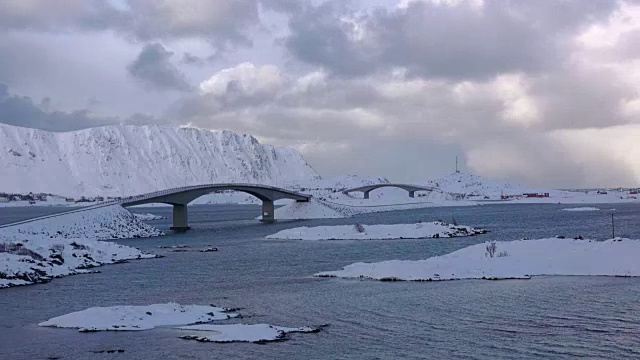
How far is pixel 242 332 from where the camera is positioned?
2611 centimetres

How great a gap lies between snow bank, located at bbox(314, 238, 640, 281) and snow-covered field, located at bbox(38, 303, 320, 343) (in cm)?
1376

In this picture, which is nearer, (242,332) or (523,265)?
(242,332)

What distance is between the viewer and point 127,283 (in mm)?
43594

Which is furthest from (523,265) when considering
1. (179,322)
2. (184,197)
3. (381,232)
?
(184,197)

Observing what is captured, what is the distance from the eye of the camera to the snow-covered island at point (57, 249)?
46250 millimetres

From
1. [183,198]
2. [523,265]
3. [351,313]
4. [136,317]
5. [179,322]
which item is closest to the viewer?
[179,322]

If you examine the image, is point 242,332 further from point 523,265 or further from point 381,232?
point 381,232

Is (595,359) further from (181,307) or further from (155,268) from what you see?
(155,268)

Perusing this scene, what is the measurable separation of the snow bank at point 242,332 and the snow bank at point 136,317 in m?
1.54

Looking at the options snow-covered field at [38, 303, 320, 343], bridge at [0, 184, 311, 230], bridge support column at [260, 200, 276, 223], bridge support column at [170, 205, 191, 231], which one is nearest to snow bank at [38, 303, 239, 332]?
snow-covered field at [38, 303, 320, 343]

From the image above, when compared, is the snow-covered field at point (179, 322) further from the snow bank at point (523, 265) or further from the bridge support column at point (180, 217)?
the bridge support column at point (180, 217)

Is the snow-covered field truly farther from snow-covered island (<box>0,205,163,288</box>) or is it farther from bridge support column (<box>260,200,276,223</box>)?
bridge support column (<box>260,200,276,223</box>)

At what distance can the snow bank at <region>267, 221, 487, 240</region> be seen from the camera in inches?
3204

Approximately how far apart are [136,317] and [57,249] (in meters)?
29.6
